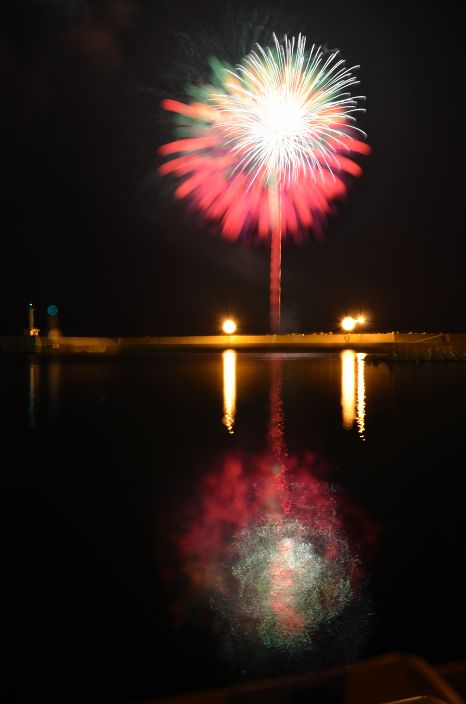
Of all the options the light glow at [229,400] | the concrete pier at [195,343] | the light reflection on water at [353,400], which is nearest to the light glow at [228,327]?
the concrete pier at [195,343]

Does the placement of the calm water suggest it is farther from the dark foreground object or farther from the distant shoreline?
the distant shoreline

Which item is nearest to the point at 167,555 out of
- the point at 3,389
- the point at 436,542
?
the point at 436,542

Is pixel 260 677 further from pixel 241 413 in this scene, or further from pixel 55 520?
pixel 241 413

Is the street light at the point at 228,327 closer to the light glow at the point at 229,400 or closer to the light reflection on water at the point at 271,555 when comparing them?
the light glow at the point at 229,400

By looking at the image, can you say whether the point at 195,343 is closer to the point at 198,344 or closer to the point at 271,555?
the point at 198,344

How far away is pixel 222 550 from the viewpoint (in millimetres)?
5680

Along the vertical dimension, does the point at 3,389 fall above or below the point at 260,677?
above

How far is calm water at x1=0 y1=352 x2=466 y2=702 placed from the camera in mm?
3842

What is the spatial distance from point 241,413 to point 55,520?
28.5 feet

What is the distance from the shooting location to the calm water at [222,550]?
3842 millimetres

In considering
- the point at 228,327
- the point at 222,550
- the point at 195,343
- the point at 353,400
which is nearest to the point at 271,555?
the point at 222,550

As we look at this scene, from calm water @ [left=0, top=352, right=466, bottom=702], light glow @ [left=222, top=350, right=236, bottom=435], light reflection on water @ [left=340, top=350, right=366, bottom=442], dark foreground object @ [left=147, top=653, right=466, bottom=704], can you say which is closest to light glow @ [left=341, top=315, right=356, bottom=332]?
light reflection on water @ [left=340, top=350, right=366, bottom=442]

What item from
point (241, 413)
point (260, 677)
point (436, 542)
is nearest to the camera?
point (260, 677)

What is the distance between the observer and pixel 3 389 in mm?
21609
